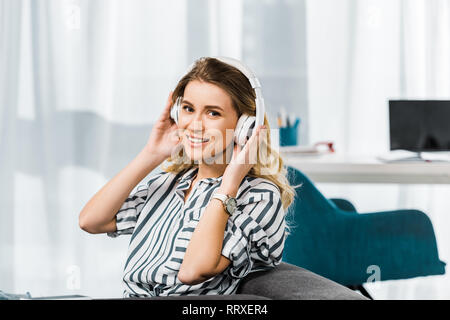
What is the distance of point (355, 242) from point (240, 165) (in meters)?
0.65

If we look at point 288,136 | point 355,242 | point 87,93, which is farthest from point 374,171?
point 87,93

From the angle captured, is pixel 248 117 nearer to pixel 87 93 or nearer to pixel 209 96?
pixel 209 96

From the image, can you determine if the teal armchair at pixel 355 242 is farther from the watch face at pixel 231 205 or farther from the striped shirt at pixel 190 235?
the watch face at pixel 231 205

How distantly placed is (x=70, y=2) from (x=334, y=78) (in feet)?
3.91

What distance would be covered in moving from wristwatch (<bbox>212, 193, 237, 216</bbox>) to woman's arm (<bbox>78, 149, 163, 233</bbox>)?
0.20 metres

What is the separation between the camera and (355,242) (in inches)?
55.4

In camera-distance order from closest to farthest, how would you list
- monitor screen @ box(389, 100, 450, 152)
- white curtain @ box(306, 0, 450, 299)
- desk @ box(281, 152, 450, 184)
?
desk @ box(281, 152, 450, 184) → monitor screen @ box(389, 100, 450, 152) → white curtain @ box(306, 0, 450, 299)

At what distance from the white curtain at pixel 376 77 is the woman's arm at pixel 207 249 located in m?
1.47

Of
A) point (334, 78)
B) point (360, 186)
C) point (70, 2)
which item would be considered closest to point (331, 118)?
point (334, 78)

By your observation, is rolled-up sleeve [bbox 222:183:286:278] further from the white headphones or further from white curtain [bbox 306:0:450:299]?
white curtain [bbox 306:0:450:299]

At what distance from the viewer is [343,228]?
55.2 inches

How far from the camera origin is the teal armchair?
1.39m

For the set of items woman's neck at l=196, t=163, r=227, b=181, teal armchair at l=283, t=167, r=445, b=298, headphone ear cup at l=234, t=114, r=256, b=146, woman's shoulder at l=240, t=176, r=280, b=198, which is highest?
headphone ear cup at l=234, t=114, r=256, b=146

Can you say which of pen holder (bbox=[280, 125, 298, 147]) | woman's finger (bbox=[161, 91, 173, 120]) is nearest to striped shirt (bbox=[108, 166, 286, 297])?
woman's finger (bbox=[161, 91, 173, 120])
